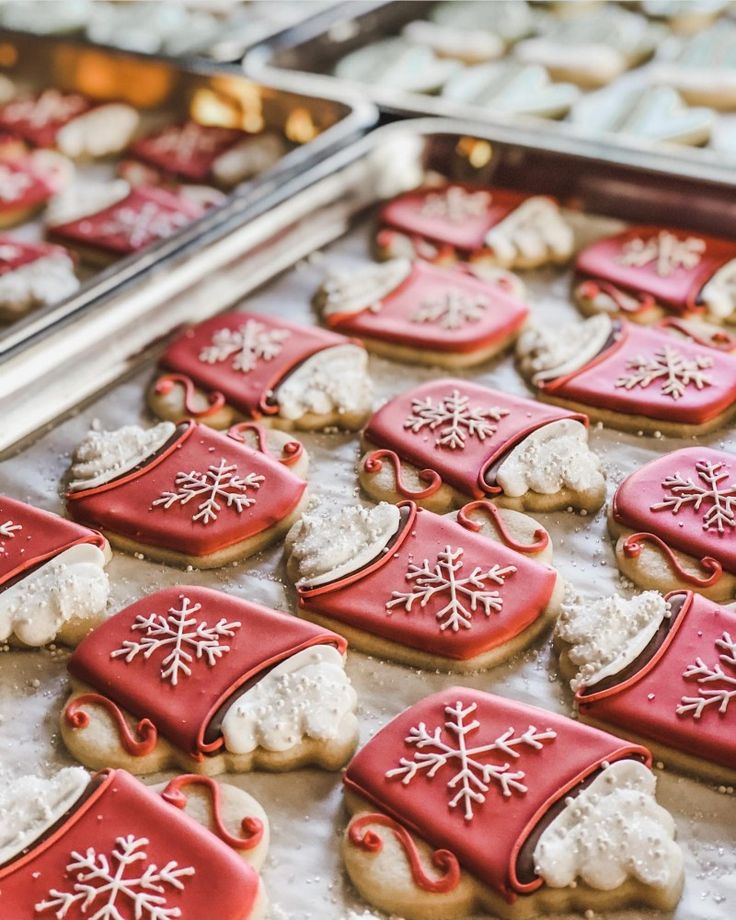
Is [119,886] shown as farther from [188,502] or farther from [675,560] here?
[675,560]

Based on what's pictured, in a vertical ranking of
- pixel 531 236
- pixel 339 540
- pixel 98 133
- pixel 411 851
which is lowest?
pixel 411 851

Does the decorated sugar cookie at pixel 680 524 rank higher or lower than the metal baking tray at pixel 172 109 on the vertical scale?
lower

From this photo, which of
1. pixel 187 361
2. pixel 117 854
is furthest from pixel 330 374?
pixel 117 854

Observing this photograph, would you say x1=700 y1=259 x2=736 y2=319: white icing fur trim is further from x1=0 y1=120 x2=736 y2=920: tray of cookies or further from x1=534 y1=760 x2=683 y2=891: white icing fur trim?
x1=534 y1=760 x2=683 y2=891: white icing fur trim

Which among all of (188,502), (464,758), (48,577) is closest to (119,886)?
(464,758)

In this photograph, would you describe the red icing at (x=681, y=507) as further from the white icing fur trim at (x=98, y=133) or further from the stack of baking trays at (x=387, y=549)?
the white icing fur trim at (x=98, y=133)

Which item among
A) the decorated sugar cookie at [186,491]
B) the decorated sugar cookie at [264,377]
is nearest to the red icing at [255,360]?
the decorated sugar cookie at [264,377]
